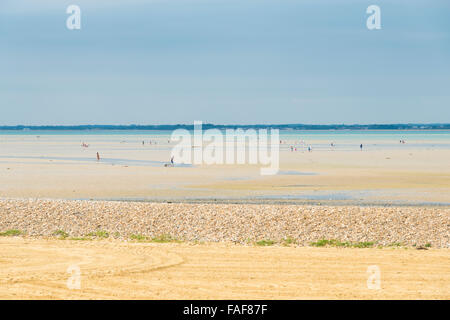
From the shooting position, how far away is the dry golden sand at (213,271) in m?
13.8

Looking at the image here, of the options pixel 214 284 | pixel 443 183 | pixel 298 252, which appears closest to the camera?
pixel 214 284

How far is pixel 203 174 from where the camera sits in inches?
1924

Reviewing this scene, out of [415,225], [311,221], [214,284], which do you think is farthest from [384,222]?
[214,284]

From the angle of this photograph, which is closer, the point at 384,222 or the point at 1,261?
the point at 1,261

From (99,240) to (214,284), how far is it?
23.7ft

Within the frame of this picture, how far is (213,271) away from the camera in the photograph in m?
15.7

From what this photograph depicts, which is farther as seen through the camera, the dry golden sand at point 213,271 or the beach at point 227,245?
the beach at point 227,245

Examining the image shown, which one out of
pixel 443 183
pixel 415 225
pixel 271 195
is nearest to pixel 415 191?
pixel 443 183

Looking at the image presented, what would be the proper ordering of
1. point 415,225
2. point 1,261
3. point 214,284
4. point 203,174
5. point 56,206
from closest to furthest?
point 214,284 → point 1,261 → point 415,225 → point 56,206 → point 203,174

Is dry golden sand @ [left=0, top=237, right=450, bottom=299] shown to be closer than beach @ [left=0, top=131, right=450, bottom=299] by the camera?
Yes

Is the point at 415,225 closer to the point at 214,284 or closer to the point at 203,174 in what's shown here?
the point at 214,284

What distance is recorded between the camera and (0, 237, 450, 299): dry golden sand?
13758mm

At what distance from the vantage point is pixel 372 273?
50.5ft

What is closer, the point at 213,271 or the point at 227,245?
the point at 213,271
